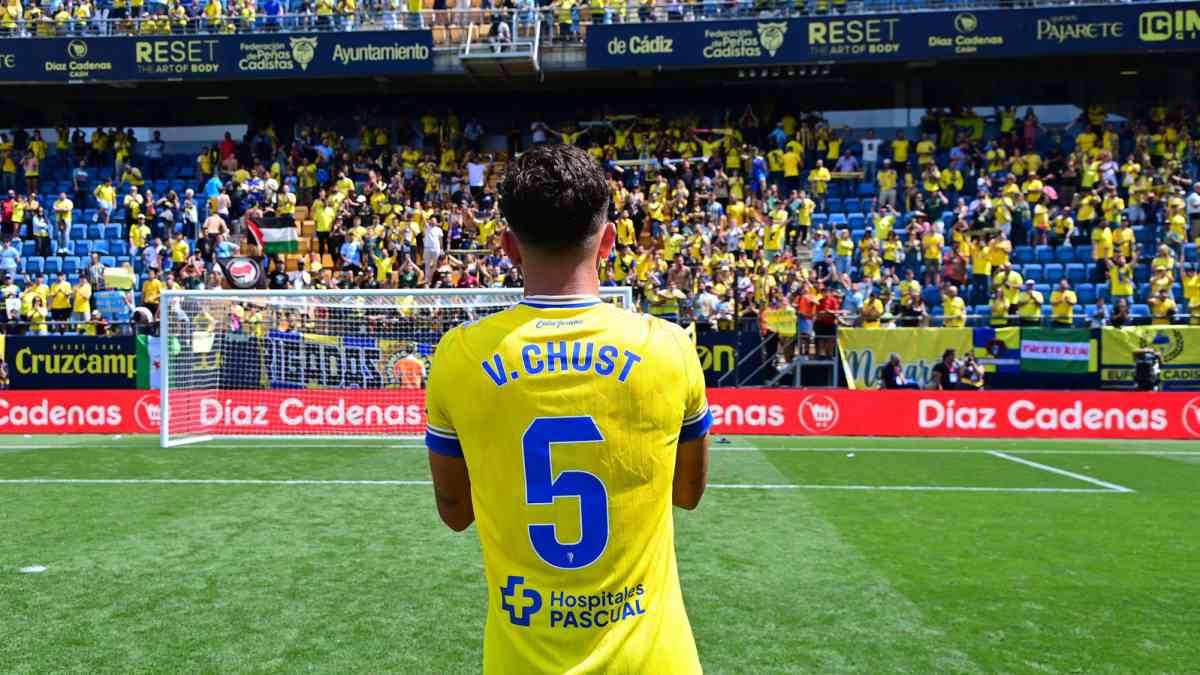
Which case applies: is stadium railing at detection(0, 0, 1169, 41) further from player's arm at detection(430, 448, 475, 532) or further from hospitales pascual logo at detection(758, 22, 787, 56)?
player's arm at detection(430, 448, 475, 532)

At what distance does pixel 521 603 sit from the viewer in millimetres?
2369

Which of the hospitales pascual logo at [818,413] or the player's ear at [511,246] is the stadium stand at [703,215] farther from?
the player's ear at [511,246]

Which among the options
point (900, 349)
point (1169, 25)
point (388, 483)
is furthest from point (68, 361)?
point (1169, 25)

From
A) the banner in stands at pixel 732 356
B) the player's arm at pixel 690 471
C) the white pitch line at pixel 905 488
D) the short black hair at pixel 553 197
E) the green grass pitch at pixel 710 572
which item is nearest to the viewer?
the short black hair at pixel 553 197

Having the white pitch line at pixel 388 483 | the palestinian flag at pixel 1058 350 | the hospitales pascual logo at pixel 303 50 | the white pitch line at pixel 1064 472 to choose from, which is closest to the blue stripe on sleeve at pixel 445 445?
the white pitch line at pixel 388 483

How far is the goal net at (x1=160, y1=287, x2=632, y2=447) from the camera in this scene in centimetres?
1745

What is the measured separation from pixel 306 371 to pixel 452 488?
52.1 feet

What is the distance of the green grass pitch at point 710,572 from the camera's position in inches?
228

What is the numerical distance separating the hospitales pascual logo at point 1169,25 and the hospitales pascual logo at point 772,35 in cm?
923

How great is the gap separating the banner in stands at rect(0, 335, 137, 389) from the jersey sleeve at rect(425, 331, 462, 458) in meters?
22.6

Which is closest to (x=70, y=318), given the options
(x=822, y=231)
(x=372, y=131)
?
(x=372, y=131)

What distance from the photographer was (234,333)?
1802cm

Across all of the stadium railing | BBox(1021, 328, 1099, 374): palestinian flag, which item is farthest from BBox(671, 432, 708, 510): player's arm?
the stadium railing

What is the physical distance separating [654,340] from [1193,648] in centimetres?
505
